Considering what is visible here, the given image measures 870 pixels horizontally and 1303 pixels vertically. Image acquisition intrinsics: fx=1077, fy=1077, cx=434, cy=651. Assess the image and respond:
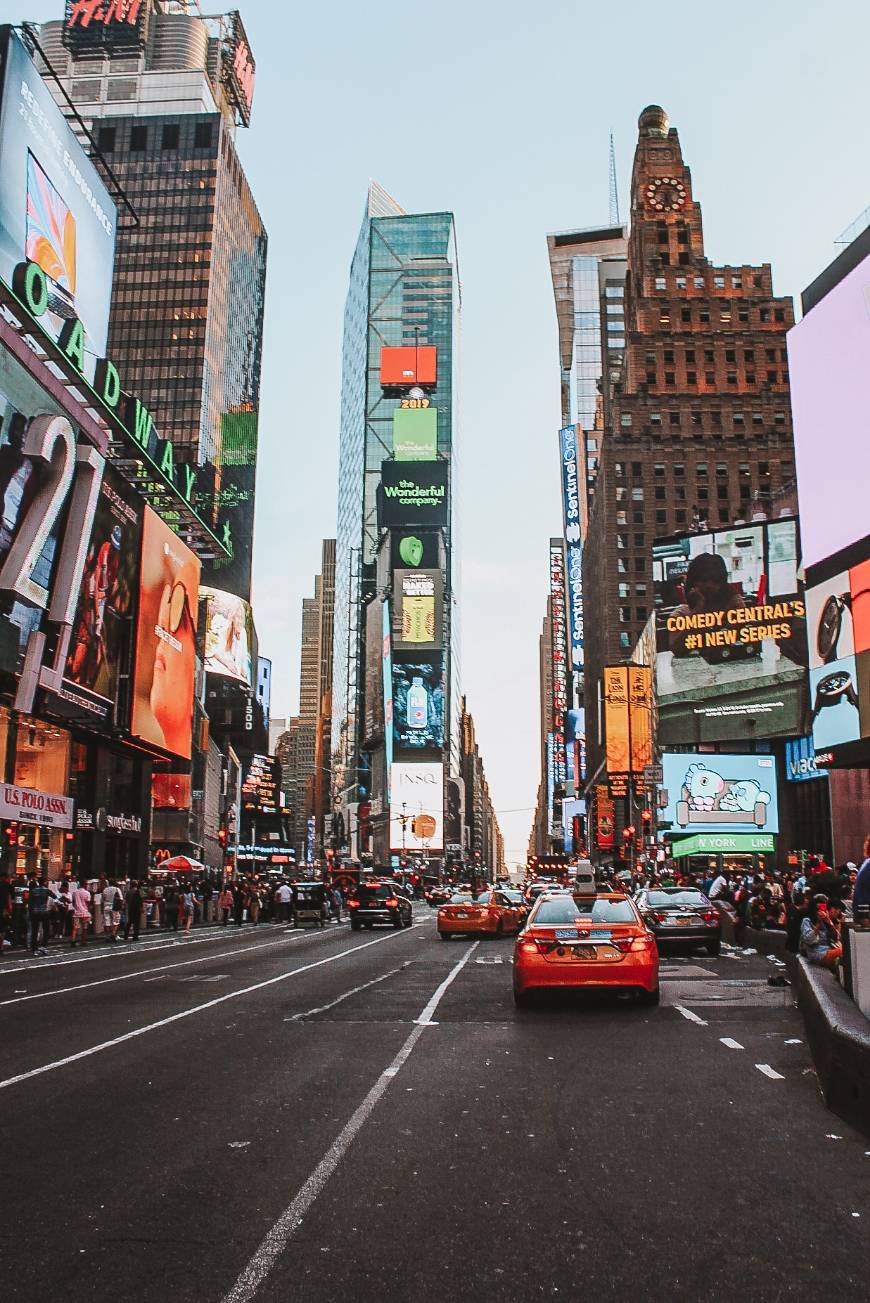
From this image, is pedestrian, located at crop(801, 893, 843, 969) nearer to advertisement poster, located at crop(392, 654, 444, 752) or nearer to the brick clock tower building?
the brick clock tower building

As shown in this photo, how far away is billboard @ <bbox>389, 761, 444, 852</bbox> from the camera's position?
525 ft

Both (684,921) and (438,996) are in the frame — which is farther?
(684,921)

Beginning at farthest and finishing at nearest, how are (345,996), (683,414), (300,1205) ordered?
(683,414) → (345,996) → (300,1205)

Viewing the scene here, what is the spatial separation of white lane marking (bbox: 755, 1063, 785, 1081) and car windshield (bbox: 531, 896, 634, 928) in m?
3.93

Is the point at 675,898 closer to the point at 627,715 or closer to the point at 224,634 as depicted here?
the point at 627,715

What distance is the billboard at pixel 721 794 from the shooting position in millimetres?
65938

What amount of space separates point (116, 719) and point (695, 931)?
29.2 meters

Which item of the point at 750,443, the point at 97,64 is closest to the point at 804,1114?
the point at 750,443

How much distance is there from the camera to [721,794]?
218 ft

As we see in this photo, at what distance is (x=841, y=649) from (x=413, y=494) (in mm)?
139910

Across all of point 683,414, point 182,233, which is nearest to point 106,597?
point 683,414

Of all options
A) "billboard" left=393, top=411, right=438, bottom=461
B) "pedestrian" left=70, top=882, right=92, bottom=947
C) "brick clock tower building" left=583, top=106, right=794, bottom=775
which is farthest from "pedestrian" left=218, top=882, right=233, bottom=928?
"billboard" left=393, top=411, right=438, bottom=461

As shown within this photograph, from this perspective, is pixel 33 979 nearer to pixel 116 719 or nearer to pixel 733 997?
pixel 733 997

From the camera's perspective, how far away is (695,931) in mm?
22328
